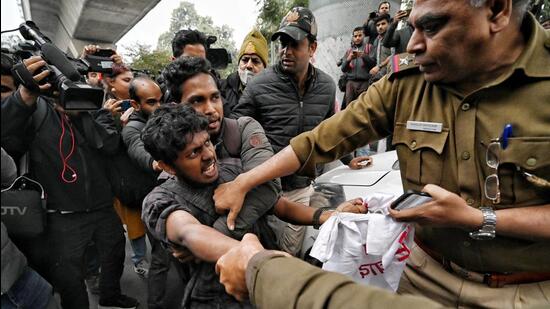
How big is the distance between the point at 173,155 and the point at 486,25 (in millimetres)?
1192

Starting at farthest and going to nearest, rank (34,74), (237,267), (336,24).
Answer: (336,24), (34,74), (237,267)

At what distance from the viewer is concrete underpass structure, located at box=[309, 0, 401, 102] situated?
23.7ft

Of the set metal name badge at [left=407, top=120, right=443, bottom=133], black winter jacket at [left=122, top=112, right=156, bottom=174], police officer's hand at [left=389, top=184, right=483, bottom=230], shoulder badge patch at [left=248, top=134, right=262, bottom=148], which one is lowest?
black winter jacket at [left=122, top=112, right=156, bottom=174]

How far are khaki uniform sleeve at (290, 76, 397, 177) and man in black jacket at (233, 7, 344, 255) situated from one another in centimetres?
97

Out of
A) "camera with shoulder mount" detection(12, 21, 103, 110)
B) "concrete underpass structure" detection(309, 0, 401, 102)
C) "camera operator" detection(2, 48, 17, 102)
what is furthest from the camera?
"concrete underpass structure" detection(309, 0, 401, 102)

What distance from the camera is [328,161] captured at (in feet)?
4.90

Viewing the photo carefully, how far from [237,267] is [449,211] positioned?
0.68 m

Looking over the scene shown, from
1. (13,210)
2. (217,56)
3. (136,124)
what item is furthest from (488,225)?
(217,56)

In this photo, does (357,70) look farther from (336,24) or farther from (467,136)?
(467,136)

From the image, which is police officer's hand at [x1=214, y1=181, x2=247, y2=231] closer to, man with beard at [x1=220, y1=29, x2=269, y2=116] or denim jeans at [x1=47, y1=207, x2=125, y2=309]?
denim jeans at [x1=47, y1=207, x2=125, y2=309]

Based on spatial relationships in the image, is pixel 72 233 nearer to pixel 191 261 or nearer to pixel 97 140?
pixel 97 140

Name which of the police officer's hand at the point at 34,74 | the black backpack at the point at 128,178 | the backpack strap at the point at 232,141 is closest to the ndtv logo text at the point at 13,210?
the police officer's hand at the point at 34,74

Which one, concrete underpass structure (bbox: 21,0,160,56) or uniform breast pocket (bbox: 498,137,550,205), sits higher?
concrete underpass structure (bbox: 21,0,160,56)

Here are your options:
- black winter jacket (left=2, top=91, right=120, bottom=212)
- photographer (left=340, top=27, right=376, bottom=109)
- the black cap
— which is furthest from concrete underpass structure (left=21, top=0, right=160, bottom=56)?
the black cap
